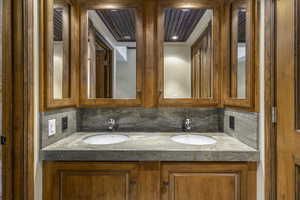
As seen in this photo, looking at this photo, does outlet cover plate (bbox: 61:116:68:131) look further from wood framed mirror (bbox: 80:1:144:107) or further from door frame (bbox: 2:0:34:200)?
door frame (bbox: 2:0:34:200)

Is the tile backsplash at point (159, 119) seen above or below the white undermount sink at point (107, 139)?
above

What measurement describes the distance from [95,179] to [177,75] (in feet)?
3.64

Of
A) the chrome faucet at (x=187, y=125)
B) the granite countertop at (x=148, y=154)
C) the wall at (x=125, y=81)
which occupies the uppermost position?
the wall at (x=125, y=81)

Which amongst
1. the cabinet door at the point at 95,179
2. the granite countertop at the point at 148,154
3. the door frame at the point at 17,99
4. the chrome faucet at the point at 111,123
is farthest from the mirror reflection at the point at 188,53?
the door frame at the point at 17,99

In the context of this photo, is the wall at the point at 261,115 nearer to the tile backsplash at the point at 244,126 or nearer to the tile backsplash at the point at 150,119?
the tile backsplash at the point at 244,126

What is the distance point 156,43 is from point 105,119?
0.86 m

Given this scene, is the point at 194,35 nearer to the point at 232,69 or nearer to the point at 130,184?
the point at 232,69

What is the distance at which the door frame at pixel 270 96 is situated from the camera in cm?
125

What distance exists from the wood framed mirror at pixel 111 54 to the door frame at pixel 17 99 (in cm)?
69

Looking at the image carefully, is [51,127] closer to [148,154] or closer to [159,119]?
[148,154]

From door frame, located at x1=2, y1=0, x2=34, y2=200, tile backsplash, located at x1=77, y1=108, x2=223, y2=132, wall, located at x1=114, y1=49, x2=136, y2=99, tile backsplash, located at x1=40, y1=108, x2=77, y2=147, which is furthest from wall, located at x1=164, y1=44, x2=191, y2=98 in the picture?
door frame, located at x1=2, y1=0, x2=34, y2=200

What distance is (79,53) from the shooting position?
1919 millimetres

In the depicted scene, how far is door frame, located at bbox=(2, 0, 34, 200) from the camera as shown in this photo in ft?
4.01

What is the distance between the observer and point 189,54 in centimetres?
191
